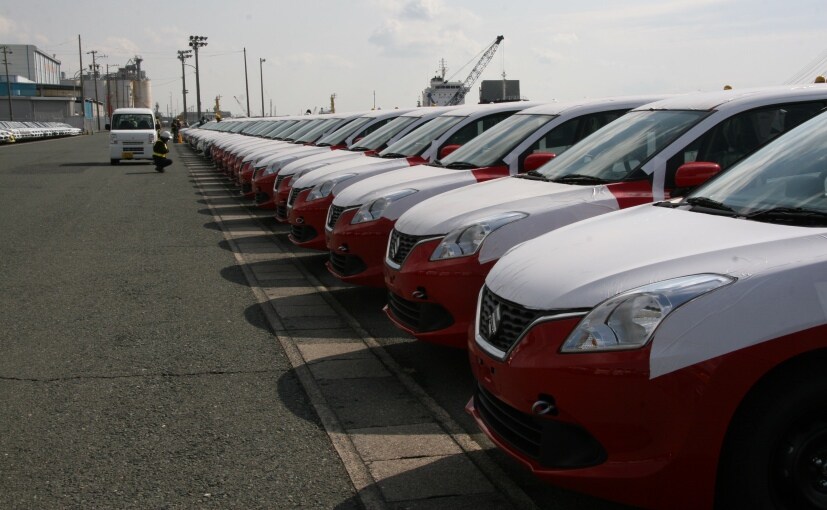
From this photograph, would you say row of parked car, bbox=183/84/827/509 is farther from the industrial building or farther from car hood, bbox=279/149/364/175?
the industrial building

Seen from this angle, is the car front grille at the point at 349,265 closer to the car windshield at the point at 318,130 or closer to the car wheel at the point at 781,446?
the car wheel at the point at 781,446

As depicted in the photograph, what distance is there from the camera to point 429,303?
19.0 ft

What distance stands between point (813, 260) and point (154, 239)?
403 inches

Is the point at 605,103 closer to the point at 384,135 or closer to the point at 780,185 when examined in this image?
the point at 780,185

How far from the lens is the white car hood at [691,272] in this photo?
3.12 metres

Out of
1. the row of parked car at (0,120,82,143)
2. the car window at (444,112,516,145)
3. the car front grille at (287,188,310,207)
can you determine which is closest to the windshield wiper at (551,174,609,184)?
the car window at (444,112,516,145)

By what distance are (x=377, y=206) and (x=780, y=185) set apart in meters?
4.36

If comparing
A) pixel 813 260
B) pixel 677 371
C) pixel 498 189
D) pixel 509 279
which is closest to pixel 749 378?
pixel 677 371

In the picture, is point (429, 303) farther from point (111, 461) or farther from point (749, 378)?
point (749, 378)

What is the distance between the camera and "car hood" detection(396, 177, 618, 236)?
18.7ft

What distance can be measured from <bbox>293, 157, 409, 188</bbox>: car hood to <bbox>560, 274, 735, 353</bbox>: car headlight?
23.1ft

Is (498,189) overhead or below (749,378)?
overhead

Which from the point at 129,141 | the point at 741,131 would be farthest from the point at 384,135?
the point at 129,141

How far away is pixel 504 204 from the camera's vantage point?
602cm
